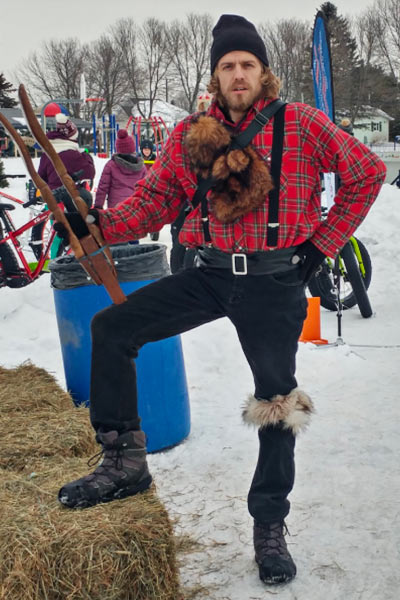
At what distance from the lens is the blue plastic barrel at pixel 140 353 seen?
12.6ft

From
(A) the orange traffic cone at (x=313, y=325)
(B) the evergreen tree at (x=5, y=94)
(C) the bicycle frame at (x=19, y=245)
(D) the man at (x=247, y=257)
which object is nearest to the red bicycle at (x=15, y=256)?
(C) the bicycle frame at (x=19, y=245)

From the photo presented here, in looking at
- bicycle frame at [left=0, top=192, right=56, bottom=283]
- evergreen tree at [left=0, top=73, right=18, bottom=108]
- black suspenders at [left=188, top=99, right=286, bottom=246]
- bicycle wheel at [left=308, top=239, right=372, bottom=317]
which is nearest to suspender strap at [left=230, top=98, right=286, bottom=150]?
black suspenders at [left=188, top=99, right=286, bottom=246]

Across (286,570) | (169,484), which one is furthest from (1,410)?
(286,570)

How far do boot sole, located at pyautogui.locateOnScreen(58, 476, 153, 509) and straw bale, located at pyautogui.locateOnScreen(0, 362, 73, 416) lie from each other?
1068 millimetres

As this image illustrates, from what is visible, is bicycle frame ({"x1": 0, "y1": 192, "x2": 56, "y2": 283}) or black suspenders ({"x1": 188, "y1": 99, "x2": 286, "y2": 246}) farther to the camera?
bicycle frame ({"x1": 0, "y1": 192, "x2": 56, "y2": 283})

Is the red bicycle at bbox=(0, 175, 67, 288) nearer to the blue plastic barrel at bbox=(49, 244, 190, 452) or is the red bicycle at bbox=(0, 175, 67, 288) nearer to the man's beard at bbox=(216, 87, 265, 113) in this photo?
the blue plastic barrel at bbox=(49, 244, 190, 452)

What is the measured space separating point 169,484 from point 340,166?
1.94 metres

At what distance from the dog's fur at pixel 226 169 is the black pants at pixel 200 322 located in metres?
0.27

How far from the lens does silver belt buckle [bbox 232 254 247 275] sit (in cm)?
256

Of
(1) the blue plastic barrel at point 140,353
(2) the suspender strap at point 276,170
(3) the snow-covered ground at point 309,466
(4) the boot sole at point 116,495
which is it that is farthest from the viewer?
(1) the blue plastic barrel at point 140,353

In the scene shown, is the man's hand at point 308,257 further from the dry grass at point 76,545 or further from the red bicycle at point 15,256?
the red bicycle at point 15,256

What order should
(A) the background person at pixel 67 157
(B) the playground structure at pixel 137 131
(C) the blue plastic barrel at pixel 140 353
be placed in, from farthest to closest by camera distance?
(B) the playground structure at pixel 137 131 < (A) the background person at pixel 67 157 < (C) the blue plastic barrel at pixel 140 353

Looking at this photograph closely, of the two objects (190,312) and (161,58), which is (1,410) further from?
(161,58)

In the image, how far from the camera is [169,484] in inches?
142
